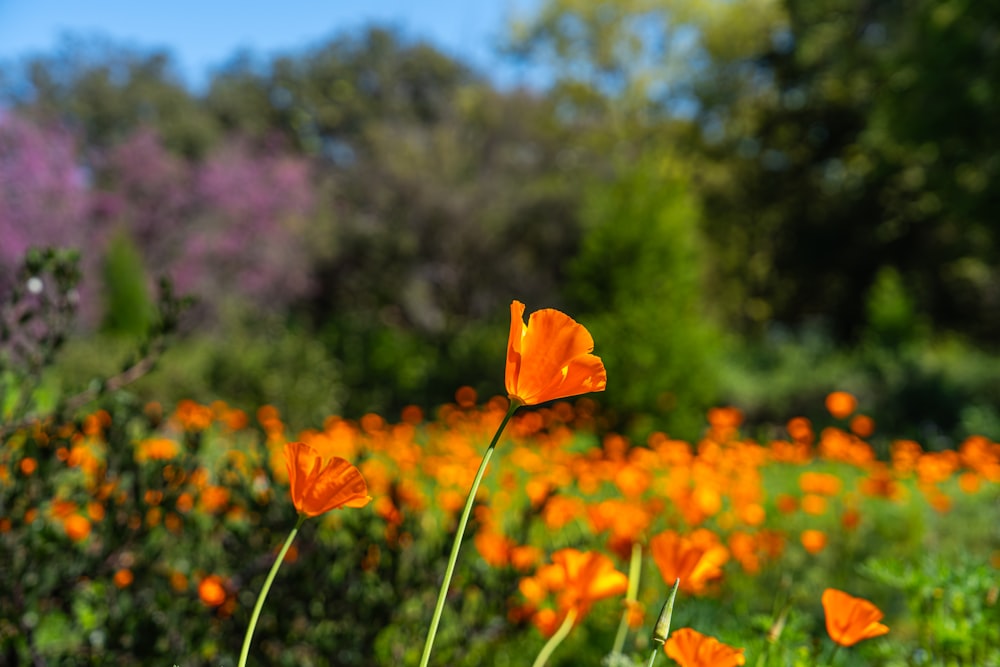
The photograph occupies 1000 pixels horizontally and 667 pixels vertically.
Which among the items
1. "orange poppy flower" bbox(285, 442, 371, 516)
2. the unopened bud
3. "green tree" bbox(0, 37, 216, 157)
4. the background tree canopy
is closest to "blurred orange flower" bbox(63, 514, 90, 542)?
"orange poppy flower" bbox(285, 442, 371, 516)

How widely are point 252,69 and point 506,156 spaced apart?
19.7 m

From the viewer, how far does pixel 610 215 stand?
8.57 metres

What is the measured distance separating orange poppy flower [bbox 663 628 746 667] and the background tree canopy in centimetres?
654

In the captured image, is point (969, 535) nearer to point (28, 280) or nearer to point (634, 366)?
point (634, 366)

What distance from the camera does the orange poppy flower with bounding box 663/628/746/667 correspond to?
0.85m

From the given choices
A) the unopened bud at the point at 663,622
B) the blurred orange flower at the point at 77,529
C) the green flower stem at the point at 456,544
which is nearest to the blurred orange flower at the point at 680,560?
the unopened bud at the point at 663,622

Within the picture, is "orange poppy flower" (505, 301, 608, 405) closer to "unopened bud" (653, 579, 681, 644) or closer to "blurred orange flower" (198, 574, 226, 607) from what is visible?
"unopened bud" (653, 579, 681, 644)

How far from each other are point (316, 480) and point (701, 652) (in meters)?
0.44

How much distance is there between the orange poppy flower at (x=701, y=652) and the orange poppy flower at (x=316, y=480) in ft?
1.18

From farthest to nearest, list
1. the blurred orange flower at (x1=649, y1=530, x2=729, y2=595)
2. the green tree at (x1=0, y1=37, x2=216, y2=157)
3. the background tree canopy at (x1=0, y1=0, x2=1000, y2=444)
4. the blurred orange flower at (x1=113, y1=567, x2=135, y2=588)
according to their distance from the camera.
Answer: the green tree at (x1=0, y1=37, x2=216, y2=157)
the background tree canopy at (x1=0, y1=0, x2=1000, y2=444)
the blurred orange flower at (x1=113, y1=567, x2=135, y2=588)
the blurred orange flower at (x1=649, y1=530, x2=729, y2=595)

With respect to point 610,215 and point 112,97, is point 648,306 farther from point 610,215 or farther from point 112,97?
point 112,97

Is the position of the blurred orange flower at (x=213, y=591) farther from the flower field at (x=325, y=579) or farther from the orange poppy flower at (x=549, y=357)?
the orange poppy flower at (x=549, y=357)

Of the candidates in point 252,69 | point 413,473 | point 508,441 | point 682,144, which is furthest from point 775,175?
point 252,69

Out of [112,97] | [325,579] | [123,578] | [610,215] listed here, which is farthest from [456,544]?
[112,97]
